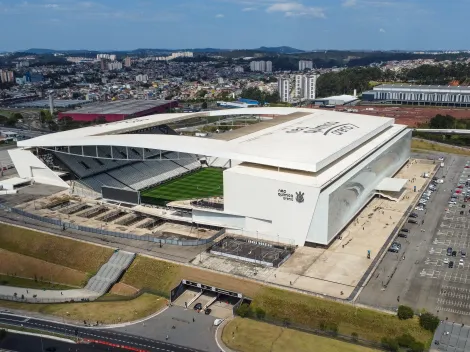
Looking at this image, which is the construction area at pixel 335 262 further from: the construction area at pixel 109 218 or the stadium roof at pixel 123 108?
the stadium roof at pixel 123 108

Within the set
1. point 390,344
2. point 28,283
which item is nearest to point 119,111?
point 28,283

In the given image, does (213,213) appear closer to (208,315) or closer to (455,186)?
(208,315)

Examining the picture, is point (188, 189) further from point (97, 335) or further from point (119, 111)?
point (119, 111)

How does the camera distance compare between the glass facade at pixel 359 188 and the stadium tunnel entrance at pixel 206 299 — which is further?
the glass facade at pixel 359 188

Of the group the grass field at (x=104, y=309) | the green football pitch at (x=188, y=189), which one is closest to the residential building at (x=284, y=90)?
the green football pitch at (x=188, y=189)

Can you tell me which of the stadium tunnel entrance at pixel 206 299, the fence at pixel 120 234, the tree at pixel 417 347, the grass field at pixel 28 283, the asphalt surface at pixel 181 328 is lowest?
the grass field at pixel 28 283
